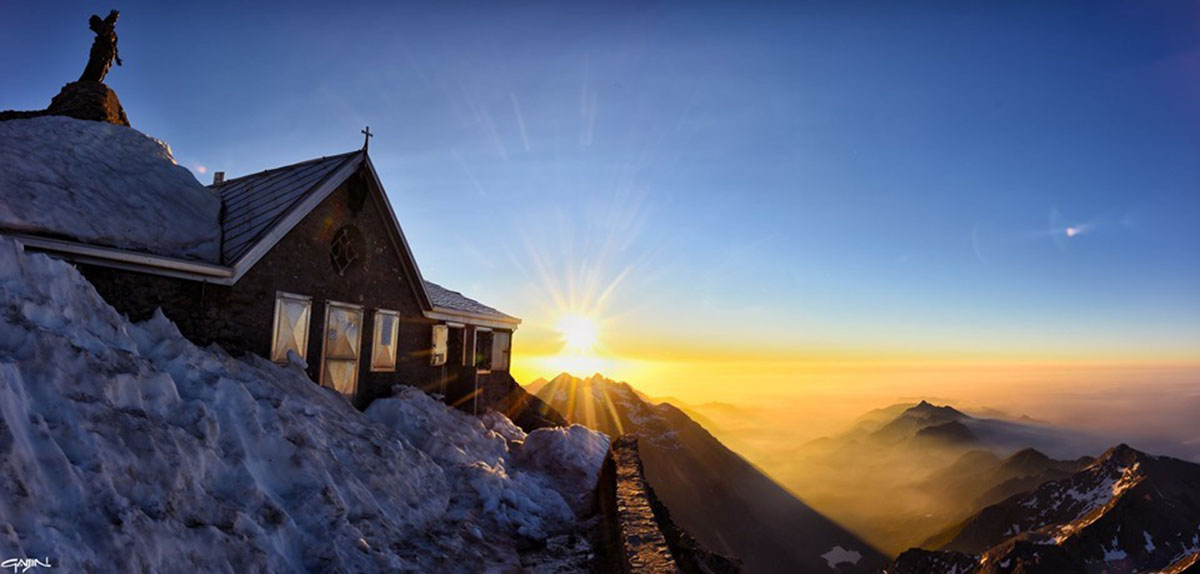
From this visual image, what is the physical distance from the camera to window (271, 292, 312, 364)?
12.9 metres

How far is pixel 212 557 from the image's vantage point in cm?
612

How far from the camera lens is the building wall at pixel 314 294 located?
35.3 ft

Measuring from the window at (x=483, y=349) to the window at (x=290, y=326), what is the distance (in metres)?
8.25

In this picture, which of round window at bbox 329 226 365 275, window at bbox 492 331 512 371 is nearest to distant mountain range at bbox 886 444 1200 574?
window at bbox 492 331 512 371

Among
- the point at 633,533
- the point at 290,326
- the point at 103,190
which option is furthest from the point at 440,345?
the point at 633,533

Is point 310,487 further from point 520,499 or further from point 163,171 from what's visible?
point 163,171

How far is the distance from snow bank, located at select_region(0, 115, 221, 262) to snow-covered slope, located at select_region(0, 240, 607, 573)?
2.17 metres

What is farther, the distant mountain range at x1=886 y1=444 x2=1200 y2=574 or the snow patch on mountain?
the snow patch on mountain

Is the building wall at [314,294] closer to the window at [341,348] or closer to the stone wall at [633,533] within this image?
the window at [341,348]

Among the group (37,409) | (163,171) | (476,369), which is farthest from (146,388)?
(476,369)

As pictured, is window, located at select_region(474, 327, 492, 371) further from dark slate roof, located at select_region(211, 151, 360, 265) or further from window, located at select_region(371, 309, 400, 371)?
dark slate roof, located at select_region(211, 151, 360, 265)

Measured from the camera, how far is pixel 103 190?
11680mm

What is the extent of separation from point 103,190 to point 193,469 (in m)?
8.27

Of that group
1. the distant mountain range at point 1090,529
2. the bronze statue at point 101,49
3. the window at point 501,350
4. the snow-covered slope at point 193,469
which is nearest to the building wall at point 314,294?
the snow-covered slope at point 193,469
